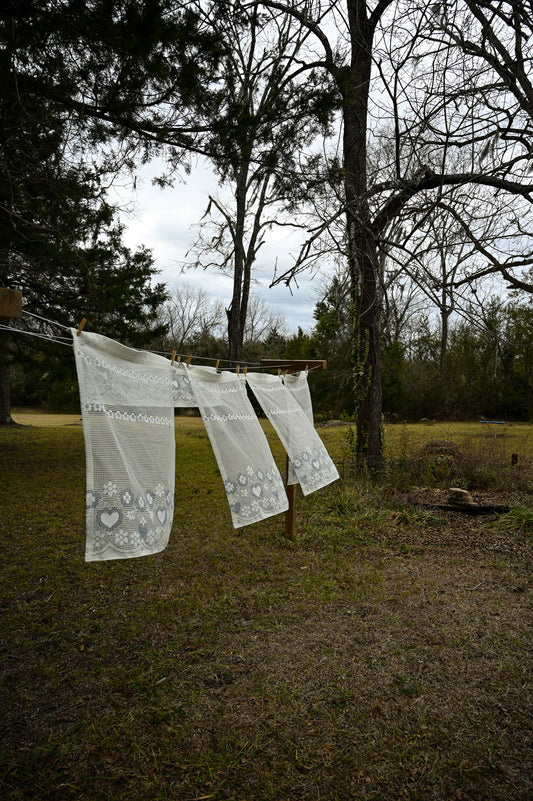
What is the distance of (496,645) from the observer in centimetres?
269

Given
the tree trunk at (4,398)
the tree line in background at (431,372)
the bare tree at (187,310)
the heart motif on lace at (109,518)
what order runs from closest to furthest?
the heart motif on lace at (109,518)
the tree trunk at (4,398)
the tree line in background at (431,372)
the bare tree at (187,310)

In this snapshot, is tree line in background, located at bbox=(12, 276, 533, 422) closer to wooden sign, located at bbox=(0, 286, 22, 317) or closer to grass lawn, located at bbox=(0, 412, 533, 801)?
grass lawn, located at bbox=(0, 412, 533, 801)

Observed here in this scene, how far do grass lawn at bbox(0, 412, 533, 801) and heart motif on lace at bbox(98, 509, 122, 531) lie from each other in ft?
2.92

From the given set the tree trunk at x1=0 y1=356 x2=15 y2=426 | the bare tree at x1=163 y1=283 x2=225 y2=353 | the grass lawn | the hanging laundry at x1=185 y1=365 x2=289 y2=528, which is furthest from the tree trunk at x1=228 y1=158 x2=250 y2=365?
the bare tree at x1=163 y1=283 x2=225 y2=353

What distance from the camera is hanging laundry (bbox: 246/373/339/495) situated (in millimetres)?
3512

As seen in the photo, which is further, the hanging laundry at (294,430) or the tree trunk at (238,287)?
the tree trunk at (238,287)

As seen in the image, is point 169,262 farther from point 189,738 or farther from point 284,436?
point 189,738

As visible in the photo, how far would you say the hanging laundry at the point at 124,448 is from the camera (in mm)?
1999

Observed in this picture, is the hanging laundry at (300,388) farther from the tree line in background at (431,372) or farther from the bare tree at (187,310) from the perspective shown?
the bare tree at (187,310)

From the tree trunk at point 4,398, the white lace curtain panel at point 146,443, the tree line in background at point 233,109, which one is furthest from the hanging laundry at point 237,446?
the tree trunk at point 4,398

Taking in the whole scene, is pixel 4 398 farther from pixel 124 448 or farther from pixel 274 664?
pixel 274 664

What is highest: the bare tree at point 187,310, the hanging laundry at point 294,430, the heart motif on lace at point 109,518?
the bare tree at point 187,310

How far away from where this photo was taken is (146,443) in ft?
7.45

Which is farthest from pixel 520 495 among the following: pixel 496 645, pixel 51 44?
pixel 51 44
